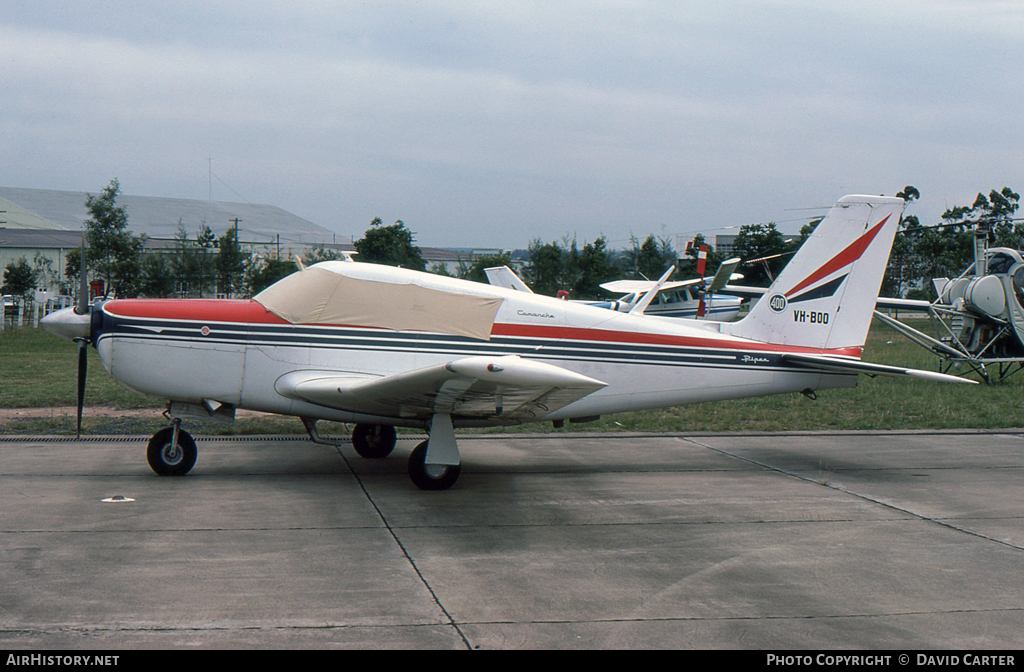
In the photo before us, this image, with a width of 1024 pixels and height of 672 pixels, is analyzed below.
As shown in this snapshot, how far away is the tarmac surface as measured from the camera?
473cm

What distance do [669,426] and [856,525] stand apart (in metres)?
5.70

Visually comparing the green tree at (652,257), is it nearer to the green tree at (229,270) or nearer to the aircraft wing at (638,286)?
the aircraft wing at (638,286)

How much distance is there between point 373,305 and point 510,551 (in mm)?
3490

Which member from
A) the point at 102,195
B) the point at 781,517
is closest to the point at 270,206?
the point at 102,195

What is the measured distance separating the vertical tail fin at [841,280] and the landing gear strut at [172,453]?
21.0 feet

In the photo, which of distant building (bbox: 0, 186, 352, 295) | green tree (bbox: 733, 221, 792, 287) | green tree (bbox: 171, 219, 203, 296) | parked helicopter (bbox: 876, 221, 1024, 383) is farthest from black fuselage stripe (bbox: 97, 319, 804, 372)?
distant building (bbox: 0, 186, 352, 295)

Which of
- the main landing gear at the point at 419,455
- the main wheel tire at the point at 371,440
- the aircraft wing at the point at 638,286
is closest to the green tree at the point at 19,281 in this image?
the aircraft wing at the point at 638,286

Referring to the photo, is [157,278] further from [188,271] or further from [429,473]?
[429,473]

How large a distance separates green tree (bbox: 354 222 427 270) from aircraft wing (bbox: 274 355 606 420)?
2560 cm

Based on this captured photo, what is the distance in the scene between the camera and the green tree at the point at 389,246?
3488cm

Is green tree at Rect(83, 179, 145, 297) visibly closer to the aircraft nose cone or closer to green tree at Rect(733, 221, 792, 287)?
green tree at Rect(733, 221, 792, 287)

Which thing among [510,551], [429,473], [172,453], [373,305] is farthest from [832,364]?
[172,453]

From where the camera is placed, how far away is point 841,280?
1016 centimetres

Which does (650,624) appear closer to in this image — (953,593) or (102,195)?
(953,593)
